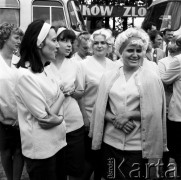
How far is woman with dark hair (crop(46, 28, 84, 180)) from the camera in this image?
12.6ft

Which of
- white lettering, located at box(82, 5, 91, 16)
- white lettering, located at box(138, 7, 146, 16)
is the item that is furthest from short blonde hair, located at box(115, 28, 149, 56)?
white lettering, located at box(138, 7, 146, 16)

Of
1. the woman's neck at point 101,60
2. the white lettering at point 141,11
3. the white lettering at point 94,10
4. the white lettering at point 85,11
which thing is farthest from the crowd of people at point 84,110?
the white lettering at point 94,10

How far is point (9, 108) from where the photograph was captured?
4141 millimetres

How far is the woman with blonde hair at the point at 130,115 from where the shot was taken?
10.4 feet

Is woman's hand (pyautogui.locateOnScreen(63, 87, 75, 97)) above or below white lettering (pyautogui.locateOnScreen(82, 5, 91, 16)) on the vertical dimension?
below

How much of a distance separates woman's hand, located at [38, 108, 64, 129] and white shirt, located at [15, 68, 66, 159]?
3 cm

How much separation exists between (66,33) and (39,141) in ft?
4.76

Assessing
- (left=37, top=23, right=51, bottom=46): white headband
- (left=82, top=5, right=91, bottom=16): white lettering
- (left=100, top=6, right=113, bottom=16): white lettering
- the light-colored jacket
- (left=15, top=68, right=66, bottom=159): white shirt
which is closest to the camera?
(left=15, top=68, right=66, bottom=159): white shirt

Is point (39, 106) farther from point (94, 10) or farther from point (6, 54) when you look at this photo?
point (94, 10)

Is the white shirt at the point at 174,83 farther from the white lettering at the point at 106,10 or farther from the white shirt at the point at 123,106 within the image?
the white lettering at the point at 106,10

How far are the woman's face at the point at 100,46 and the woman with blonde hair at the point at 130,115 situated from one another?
3.73 feet

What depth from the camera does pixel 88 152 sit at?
13.5ft

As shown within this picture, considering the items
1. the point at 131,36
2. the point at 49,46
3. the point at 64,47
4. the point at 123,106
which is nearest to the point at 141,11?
the point at 64,47

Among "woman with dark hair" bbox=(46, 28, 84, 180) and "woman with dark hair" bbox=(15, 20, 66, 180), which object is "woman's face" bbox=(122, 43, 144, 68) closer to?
"woman with dark hair" bbox=(15, 20, 66, 180)
